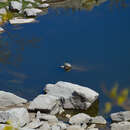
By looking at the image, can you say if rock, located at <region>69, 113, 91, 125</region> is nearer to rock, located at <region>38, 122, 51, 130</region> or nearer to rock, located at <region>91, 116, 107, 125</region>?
rock, located at <region>91, 116, 107, 125</region>

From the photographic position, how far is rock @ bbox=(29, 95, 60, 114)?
7430mm

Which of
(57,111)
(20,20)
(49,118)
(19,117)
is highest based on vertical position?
(20,20)

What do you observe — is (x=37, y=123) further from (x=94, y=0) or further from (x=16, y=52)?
(x=94, y=0)

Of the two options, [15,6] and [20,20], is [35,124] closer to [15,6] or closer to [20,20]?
[20,20]

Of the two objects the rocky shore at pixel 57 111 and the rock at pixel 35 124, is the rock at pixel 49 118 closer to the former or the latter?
the rocky shore at pixel 57 111

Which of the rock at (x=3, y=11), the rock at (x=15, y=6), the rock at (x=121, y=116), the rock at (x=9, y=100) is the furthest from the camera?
the rock at (x=15, y=6)

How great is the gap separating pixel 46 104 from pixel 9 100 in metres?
0.88

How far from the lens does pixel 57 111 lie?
7578 millimetres

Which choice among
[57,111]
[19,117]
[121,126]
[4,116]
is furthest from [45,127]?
[121,126]

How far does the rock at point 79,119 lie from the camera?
6890mm

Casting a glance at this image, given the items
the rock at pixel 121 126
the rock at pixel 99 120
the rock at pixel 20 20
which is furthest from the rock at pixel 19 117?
the rock at pixel 20 20

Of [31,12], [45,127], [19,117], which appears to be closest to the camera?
[45,127]

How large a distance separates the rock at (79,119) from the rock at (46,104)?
0.57 meters

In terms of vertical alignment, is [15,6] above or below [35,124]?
above
